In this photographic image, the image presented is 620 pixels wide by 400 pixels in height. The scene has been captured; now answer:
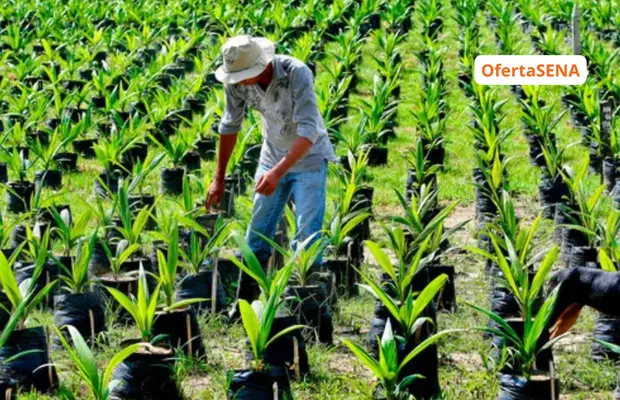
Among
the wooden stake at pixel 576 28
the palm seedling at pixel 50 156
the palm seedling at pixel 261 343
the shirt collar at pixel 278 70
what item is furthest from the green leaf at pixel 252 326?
the wooden stake at pixel 576 28

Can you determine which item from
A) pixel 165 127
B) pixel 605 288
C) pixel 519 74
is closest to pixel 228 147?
pixel 605 288

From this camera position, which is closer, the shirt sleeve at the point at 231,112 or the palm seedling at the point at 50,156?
the shirt sleeve at the point at 231,112

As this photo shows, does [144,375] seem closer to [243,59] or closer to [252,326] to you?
[252,326]

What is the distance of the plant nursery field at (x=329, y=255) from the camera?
4.78 m

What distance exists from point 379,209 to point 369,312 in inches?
85.5

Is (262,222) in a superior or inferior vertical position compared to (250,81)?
inferior

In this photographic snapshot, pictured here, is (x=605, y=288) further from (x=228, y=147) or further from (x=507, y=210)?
(x=228, y=147)

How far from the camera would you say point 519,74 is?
10.6m

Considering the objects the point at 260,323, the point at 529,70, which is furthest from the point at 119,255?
the point at 529,70

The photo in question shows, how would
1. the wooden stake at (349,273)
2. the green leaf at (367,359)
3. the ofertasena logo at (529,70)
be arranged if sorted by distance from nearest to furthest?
the green leaf at (367,359)
the wooden stake at (349,273)
the ofertasena logo at (529,70)

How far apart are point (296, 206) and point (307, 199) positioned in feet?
0.24

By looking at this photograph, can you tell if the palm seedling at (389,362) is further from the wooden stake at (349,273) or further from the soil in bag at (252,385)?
the wooden stake at (349,273)

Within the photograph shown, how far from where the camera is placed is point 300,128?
5.60 meters

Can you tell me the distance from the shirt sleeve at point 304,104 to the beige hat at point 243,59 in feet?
0.59
